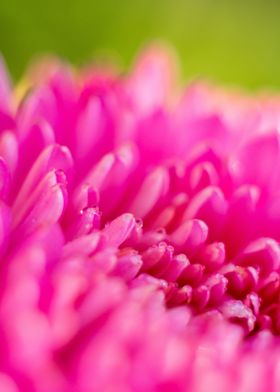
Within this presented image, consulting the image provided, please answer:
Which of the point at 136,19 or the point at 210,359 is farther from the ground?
the point at 210,359

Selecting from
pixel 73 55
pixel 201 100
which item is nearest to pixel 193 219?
pixel 201 100

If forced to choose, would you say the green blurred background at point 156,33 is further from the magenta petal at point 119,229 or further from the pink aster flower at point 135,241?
the magenta petal at point 119,229

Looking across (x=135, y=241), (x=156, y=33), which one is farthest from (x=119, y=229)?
(x=156, y=33)

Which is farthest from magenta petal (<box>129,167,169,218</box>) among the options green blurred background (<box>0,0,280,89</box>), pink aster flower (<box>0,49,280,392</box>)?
green blurred background (<box>0,0,280,89</box>)

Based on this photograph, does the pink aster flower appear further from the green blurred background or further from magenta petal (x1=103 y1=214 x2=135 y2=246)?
the green blurred background

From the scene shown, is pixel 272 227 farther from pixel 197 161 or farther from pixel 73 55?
pixel 73 55
